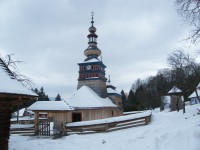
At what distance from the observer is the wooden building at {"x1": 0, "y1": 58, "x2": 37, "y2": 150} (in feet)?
30.7

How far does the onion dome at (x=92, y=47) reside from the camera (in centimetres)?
3969

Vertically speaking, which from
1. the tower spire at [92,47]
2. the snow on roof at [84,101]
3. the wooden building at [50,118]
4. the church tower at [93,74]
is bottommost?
the wooden building at [50,118]

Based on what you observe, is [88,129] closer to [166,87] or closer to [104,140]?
[104,140]

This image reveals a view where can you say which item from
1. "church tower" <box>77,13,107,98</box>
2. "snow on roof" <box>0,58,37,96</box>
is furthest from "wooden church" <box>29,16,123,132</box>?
Answer: "snow on roof" <box>0,58,37,96</box>

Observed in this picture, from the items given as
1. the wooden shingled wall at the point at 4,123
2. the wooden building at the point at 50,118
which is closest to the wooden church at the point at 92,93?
the wooden building at the point at 50,118

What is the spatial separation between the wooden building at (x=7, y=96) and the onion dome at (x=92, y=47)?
2903cm

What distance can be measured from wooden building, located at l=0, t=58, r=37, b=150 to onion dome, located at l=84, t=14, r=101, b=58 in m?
29.0

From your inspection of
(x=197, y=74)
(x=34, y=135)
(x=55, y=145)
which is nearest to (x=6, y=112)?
(x=55, y=145)

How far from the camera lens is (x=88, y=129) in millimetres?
21516

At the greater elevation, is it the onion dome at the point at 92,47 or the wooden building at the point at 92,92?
the onion dome at the point at 92,47

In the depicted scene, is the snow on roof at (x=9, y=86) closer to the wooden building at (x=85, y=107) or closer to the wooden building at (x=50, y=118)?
the wooden building at (x=50, y=118)

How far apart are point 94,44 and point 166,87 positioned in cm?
2729

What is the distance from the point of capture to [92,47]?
40.2m

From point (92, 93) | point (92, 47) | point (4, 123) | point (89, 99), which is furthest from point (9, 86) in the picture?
point (92, 47)
